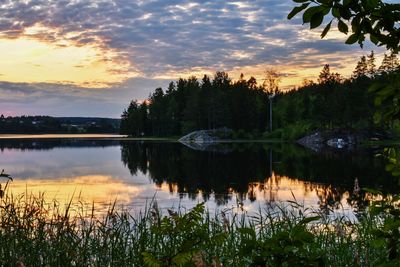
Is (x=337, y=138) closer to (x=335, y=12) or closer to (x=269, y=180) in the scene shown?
(x=269, y=180)

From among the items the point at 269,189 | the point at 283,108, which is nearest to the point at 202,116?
the point at 283,108

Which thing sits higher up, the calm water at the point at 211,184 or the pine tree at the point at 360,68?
Answer: the pine tree at the point at 360,68

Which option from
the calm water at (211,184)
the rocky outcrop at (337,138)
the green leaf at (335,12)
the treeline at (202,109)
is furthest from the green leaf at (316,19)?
the treeline at (202,109)

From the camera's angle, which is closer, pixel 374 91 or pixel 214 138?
pixel 374 91

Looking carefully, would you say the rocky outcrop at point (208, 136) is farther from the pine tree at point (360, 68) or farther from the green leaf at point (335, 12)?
the green leaf at point (335, 12)

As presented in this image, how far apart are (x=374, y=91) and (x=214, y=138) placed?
12447 cm

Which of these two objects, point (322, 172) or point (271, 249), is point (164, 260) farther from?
point (322, 172)

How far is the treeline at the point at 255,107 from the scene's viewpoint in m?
99.1

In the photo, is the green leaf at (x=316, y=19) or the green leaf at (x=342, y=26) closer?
the green leaf at (x=316, y=19)

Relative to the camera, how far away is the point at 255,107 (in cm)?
12950

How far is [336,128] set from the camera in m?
102

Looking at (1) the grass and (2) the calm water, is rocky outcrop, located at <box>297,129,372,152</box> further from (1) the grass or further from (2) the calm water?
(1) the grass

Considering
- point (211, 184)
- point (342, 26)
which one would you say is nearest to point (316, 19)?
point (342, 26)

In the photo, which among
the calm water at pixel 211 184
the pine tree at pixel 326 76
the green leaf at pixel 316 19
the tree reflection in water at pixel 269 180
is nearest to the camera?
the green leaf at pixel 316 19
